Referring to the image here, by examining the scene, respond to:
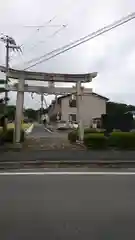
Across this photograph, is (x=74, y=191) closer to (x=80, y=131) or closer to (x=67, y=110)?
(x=80, y=131)

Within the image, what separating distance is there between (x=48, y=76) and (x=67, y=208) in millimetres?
17472

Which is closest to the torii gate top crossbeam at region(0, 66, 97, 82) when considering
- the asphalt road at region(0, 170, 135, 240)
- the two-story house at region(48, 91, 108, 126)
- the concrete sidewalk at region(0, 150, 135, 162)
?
the concrete sidewalk at region(0, 150, 135, 162)

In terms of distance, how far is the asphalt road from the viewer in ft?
17.2

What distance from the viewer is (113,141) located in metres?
20.5

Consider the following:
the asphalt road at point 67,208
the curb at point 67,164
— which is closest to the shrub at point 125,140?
the curb at point 67,164

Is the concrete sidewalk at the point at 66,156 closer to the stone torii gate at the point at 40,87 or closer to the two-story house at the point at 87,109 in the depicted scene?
the stone torii gate at the point at 40,87

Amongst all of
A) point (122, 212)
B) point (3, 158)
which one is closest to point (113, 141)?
point (3, 158)

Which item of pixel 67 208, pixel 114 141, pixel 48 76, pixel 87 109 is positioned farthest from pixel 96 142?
pixel 87 109

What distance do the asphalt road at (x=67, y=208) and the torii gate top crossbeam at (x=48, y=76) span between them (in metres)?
13.1

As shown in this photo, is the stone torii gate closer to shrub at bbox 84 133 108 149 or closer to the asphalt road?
shrub at bbox 84 133 108 149

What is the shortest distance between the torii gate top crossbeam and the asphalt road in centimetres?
1306

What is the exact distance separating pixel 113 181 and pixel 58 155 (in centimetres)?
698

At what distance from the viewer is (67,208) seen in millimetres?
6715

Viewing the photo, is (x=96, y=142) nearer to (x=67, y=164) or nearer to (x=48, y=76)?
(x=67, y=164)
